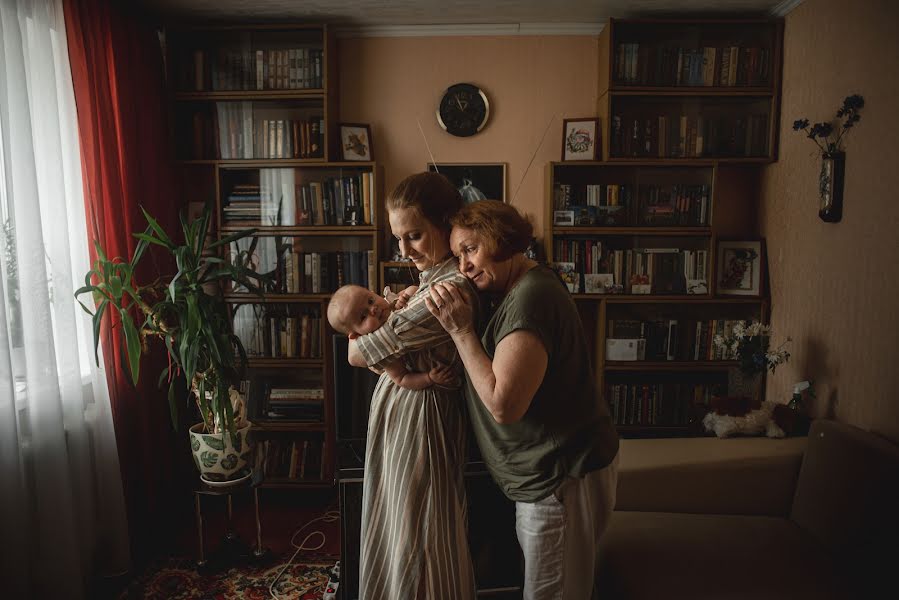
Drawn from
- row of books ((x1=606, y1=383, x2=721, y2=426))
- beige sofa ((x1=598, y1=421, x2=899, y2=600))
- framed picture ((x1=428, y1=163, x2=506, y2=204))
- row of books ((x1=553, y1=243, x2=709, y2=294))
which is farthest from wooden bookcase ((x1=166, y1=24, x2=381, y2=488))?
beige sofa ((x1=598, y1=421, x2=899, y2=600))

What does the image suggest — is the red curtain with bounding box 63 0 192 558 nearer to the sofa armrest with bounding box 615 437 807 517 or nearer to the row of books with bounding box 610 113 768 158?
the sofa armrest with bounding box 615 437 807 517


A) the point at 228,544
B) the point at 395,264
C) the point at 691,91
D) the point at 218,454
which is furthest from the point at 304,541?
the point at 691,91

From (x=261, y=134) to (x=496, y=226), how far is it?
7.60ft

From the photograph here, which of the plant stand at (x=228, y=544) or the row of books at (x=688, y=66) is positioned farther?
the row of books at (x=688, y=66)

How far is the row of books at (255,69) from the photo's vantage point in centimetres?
312

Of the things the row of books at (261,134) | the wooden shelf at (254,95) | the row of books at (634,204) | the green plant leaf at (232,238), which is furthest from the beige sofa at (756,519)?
the wooden shelf at (254,95)

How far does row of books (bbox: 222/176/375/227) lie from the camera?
321cm

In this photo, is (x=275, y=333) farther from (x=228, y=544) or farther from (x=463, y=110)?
(x=463, y=110)

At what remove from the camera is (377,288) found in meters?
3.23

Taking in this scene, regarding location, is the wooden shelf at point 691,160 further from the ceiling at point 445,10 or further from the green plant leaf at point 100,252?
the green plant leaf at point 100,252

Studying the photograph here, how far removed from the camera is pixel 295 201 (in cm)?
321

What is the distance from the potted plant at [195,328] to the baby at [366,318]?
1.02 metres

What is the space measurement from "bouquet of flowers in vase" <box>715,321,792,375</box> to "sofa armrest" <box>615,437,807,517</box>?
607 mm

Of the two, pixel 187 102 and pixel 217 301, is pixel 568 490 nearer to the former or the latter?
pixel 217 301
